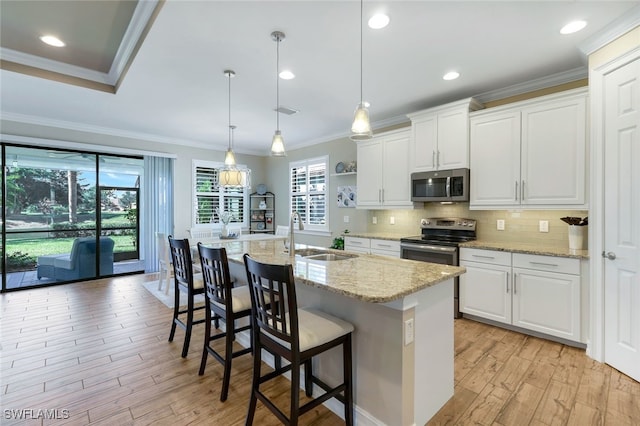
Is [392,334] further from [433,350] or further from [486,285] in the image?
[486,285]

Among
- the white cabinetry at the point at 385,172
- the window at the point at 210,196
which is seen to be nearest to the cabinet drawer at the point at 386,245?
the white cabinetry at the point at 385,172

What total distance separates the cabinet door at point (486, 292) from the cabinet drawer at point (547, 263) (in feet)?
0.45

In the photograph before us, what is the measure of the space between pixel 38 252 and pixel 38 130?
197 cm

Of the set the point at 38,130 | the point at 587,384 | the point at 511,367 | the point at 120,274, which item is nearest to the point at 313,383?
the point at 511,367

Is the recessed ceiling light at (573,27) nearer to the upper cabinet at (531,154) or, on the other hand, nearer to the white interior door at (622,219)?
the white interior door at (622,219)

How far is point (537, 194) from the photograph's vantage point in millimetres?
3084

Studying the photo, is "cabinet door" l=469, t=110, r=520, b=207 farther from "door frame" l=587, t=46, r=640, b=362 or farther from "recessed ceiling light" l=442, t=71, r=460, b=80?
"door frame" l=587, t=46, r=640, b=362

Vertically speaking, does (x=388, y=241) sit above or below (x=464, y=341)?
above

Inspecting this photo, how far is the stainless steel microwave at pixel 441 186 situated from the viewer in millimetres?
3574

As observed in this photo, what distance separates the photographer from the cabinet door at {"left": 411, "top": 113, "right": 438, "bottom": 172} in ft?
12.6

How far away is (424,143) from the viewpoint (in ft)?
12.9

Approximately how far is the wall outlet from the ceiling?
82.3 inches

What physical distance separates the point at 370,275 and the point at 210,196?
18.3 feet

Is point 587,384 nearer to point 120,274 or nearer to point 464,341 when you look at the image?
point 464,341
